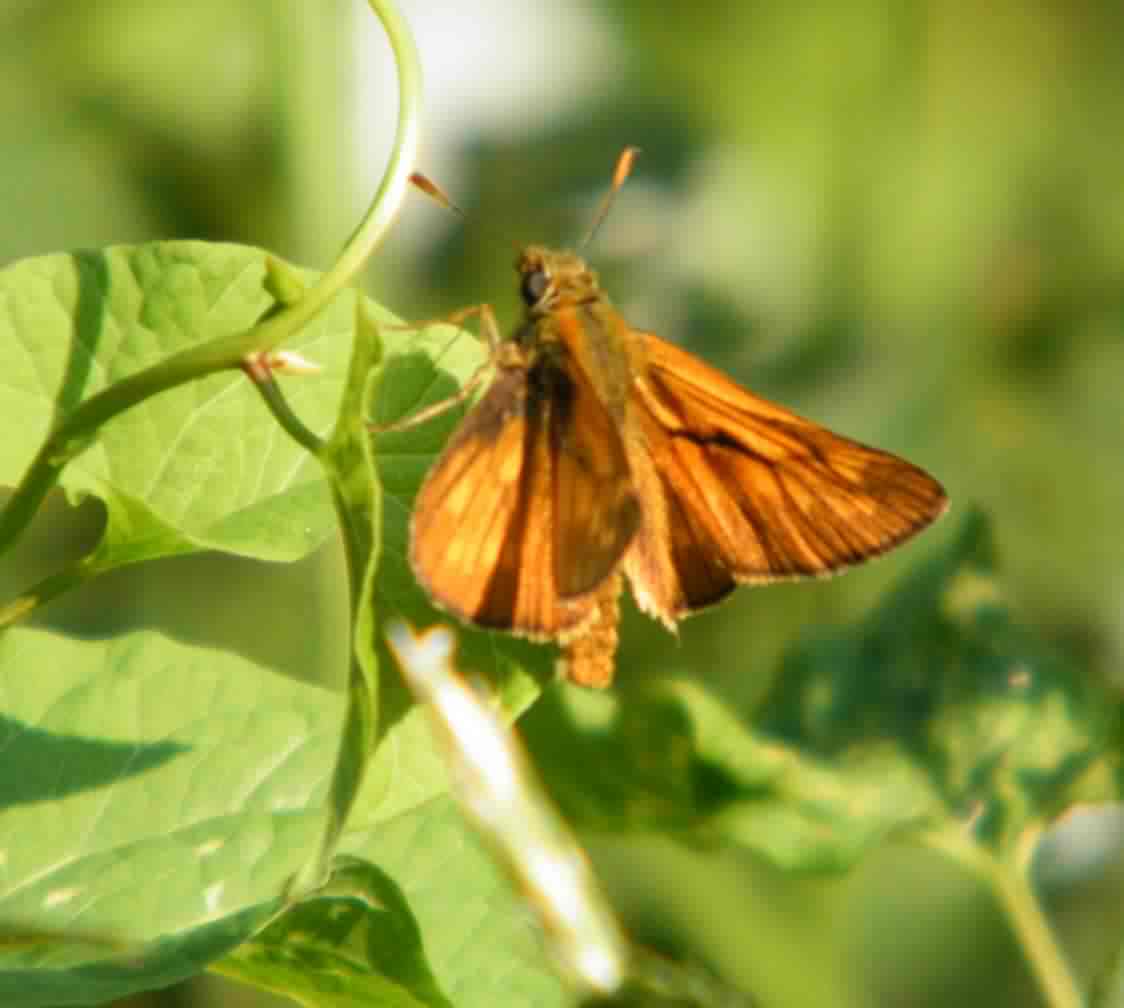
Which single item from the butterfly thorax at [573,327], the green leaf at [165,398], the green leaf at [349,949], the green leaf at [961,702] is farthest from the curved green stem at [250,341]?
the green leaf at [961,702]

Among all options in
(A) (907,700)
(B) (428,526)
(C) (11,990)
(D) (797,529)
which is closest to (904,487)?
(D) (797,529)

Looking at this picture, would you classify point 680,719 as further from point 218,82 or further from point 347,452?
point 218,82

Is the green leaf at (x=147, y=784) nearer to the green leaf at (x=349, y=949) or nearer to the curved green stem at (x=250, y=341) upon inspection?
the green leaf at (x=349, y=949)

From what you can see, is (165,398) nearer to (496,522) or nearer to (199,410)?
(199,410)

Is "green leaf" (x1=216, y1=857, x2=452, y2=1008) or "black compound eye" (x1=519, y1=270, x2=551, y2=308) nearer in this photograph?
"green leaf" (x1=216, y1=857, x2=452, y2=1008)

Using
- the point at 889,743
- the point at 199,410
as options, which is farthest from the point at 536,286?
the point at 889,743

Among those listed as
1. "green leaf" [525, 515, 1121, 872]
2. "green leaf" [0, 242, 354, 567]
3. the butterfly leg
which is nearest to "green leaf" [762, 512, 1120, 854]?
"green leaf" [525, 515, 1121, 872]

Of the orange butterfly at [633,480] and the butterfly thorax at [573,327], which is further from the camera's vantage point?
the butterfly thorax at [573,327]

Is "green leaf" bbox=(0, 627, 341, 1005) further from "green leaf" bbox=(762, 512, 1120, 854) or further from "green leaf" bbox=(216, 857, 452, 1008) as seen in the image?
"green leaf" bbox=(762, 512, 1120, 854)
